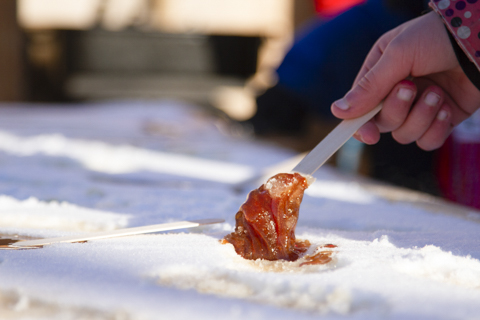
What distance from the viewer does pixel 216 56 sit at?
12.0 feet

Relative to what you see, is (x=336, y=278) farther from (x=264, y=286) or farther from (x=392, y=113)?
(x=392, y=113)

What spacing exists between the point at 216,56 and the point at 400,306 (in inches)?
138

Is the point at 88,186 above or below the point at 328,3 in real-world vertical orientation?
below

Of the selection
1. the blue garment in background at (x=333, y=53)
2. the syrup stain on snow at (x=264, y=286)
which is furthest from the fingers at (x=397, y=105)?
the blue garment in background at (x=333, y=53)

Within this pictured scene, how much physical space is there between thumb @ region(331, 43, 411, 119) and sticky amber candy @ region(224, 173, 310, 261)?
13cm

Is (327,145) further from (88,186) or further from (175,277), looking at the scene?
(88,186)

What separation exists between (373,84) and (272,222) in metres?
0.24

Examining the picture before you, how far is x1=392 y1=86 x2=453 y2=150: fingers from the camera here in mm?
604

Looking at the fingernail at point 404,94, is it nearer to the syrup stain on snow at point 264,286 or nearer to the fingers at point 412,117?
the fingers at point 412,117

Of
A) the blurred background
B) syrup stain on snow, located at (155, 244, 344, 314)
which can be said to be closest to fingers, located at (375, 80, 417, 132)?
syrup stain on snow, located at (155, 244, 344, 314)

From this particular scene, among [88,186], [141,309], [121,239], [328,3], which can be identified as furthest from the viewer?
[328,3]

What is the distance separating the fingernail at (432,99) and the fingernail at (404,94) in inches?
1.8

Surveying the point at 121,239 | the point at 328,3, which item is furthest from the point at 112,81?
the point at 121,239

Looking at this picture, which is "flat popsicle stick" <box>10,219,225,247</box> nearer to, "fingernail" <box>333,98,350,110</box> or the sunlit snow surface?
the sunlit snow surface
